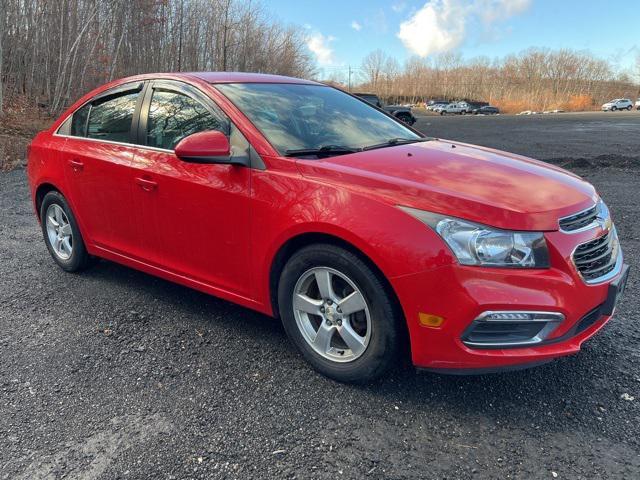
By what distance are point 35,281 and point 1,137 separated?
430 inches

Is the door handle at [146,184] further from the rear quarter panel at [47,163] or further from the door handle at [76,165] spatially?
the rear quarter panel at [47,163]

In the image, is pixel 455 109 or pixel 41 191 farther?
pixel 455 109

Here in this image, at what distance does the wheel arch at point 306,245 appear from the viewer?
97.0 inches

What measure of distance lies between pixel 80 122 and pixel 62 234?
101cm

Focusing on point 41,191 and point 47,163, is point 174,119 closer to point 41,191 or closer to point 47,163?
point 47,163

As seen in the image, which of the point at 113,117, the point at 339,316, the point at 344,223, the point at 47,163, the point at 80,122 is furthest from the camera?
the point at 47,163

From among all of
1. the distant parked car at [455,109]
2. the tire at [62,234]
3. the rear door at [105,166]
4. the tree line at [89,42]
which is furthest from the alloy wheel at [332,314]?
the distant parked car at [455,109]

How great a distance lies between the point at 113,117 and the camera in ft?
12.7

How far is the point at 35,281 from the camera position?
4.30 metres

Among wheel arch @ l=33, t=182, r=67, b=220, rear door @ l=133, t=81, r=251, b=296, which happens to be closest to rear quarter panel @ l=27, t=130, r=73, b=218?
wheel arch @ l=33, t=182, r=67, b=220

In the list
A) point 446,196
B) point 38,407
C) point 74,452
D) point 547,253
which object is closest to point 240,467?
point 74,452

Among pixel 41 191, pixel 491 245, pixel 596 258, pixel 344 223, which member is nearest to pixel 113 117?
pixel 41 191

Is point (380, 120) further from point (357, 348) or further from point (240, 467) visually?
point (240, 467)

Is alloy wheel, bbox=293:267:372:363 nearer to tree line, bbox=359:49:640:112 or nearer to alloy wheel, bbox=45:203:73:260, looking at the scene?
alloy wheel, bbox=45:203:73:260
